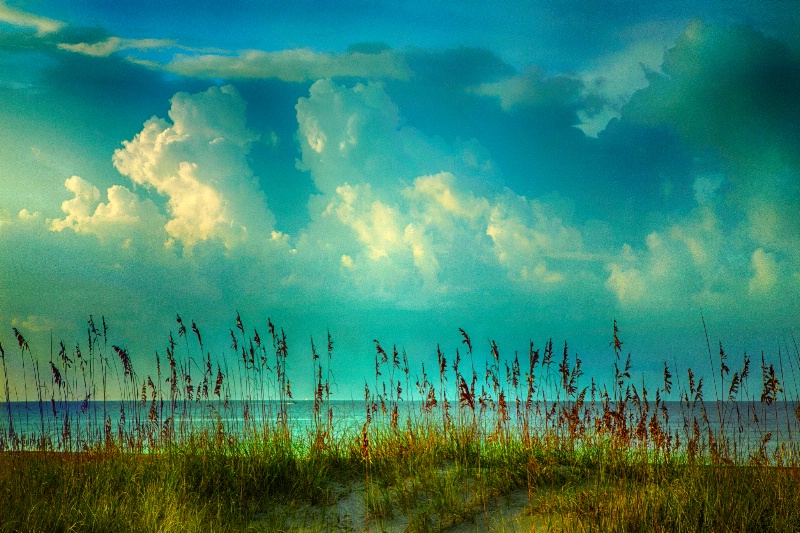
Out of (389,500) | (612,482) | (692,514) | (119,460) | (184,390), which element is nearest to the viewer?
(692,514)

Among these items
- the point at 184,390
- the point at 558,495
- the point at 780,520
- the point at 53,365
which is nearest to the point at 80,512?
the point at 184,390

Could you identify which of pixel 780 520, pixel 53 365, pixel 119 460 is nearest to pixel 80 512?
pixel 119 460

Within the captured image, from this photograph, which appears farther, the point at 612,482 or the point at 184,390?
the point at 184,390

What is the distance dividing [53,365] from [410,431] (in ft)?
18.7

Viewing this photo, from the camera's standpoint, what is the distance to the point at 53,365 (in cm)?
941

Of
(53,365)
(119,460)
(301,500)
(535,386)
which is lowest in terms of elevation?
(301,500)

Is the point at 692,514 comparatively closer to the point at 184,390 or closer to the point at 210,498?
the point at 210,498

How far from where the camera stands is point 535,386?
8484 mm

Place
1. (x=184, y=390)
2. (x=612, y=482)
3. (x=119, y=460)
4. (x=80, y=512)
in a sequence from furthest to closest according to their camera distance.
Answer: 1. (x=184, y=390)
2. (x=119, y=460)
3. (x=612, y=482)
4. (x=80, y=512)

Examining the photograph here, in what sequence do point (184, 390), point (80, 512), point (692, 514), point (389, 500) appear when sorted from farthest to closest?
point (184, 390) → point (389, 500) → point (80, 512) → point (692, 514)

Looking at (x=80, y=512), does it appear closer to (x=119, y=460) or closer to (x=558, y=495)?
(x=119, y=460)

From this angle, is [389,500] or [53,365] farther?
[53,365]

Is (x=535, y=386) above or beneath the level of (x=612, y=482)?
above

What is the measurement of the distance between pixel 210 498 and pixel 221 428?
4.91 feet
